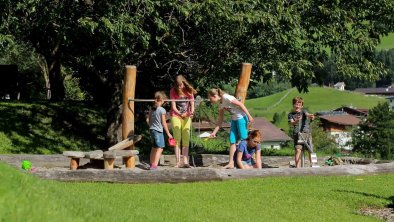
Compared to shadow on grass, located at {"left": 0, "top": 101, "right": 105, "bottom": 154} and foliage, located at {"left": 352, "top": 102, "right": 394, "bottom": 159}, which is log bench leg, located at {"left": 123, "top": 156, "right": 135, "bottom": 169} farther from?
foliage, located at {"left": 352, "top": 102, "right": 394, "bottom": 159}

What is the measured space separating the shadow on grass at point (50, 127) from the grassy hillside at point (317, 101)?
131524 millimetres

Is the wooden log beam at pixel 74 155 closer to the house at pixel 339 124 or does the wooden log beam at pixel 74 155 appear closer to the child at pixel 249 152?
the child at pixel 249 152

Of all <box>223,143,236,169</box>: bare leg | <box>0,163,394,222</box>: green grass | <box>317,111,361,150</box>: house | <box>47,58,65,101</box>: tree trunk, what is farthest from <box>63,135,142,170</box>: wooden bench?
<box>317,111,361,150</box>: house

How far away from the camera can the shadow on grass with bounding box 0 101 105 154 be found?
22.7m

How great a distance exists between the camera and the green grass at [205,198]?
7.26 meters

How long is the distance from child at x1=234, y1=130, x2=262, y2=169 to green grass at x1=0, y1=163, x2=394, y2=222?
1.52 m

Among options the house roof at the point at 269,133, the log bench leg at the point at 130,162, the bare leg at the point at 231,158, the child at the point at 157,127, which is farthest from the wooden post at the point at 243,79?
the house roof at the point at 269,133

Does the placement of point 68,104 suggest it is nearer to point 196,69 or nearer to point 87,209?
point 196,69

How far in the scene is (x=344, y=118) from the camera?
494 ft

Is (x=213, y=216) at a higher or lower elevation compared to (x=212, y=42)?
lower

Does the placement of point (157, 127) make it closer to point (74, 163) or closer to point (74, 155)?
point (74, 155)

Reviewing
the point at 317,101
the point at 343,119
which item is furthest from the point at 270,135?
the point at 317,101

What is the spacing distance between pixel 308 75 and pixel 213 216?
11.9 m

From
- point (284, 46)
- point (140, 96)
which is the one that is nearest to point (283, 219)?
point (284, 46)
